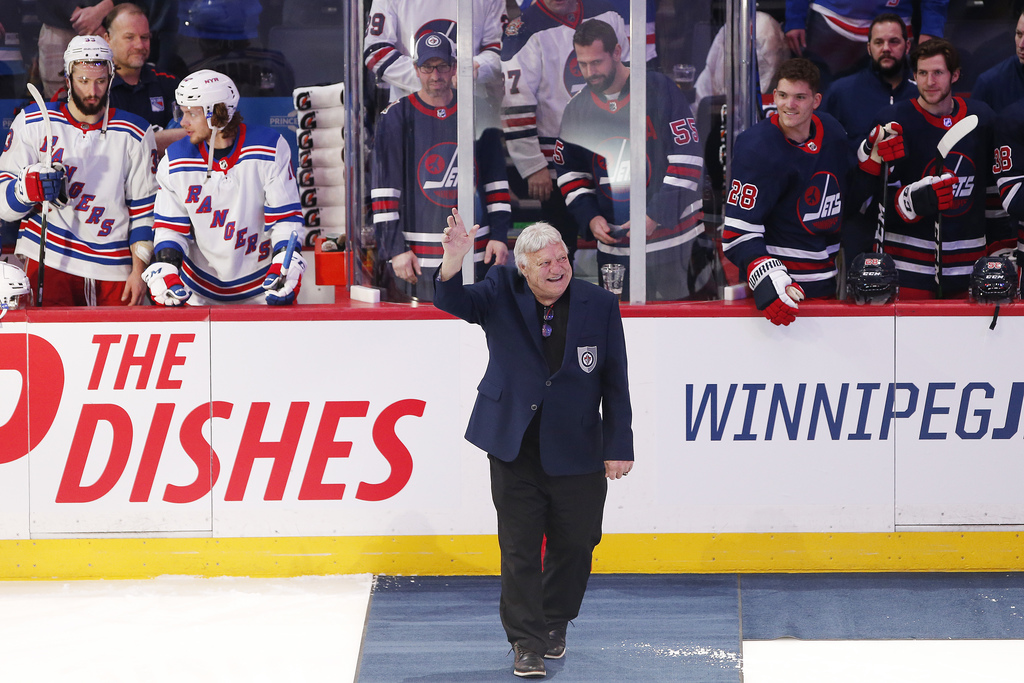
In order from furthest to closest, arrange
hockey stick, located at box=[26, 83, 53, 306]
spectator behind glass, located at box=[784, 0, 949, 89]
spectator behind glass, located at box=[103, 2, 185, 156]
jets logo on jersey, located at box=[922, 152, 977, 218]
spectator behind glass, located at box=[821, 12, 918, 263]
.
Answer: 1. spectator behind glass, located at box=[784, 0, 949, 89]
2. spectator behind glass, located at box=[103, 2, 185, 156]
3. spectator behind glass, located at box=[821, 12, 918, 263]
4. jets logo on jersey, located at box=[922, 152, 977, 218]
5. hockey stick, located at box=[26, 83, 53, 306]

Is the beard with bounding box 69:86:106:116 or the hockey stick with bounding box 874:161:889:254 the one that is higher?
the beard with bounding box 69:86:106:116

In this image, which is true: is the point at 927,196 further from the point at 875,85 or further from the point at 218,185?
the point at 218,185

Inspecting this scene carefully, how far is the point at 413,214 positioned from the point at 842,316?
169 centimetres

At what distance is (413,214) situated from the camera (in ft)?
15.3

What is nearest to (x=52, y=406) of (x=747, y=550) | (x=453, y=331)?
(x=453, y=331)

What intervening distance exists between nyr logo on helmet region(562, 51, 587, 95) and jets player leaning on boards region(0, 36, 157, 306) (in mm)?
1858

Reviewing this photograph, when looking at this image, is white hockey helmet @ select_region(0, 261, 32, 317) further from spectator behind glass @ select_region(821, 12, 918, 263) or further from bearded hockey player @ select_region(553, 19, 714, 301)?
spectator behind glass @ select_region(821, 12, 918, 263)

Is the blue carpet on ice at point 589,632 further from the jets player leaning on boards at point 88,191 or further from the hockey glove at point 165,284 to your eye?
the jets player leaning on boards at point 88,191

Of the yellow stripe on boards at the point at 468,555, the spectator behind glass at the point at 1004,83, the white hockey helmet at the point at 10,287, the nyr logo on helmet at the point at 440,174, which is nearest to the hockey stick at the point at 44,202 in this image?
the white hockey helmet at the point at 10,287

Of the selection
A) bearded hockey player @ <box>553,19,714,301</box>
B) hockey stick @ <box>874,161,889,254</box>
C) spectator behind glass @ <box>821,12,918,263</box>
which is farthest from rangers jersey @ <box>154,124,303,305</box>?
spectator behind glass @ <box>821,12,918,263</box>

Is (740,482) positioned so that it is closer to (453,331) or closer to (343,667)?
(453,331)

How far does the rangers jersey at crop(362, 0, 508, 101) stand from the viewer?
14.8 feet

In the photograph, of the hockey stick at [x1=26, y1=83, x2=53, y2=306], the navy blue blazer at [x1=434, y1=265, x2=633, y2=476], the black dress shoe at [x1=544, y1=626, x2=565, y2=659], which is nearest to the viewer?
the navy blue blazer at [x1=434, y1=265, x2=633, y2=476]

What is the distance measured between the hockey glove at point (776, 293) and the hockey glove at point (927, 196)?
2.73ft
